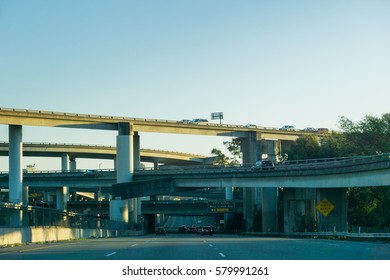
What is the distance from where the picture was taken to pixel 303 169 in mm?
77938

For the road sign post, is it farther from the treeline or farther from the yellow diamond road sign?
the yellow diamond road sign

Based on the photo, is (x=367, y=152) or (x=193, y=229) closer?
(x=367, y=152)

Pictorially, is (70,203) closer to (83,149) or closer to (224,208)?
(83,149)

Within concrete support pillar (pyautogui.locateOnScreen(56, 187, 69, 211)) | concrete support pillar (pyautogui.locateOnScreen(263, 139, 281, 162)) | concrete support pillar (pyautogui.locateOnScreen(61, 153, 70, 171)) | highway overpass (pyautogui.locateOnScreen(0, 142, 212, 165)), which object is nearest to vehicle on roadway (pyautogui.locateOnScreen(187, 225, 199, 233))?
concrete support pillar (pyautogui.locateOnScreen(263, 139, 281, 162))

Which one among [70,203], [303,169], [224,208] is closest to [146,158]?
[70,203]

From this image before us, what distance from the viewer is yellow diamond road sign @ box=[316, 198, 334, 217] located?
6869 cm

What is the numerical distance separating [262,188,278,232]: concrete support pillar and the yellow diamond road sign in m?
35.6

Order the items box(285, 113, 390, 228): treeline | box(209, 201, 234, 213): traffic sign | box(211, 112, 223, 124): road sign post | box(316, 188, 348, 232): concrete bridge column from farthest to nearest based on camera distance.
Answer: box(211, 112, 223, 124): road sign post, box(209, 201, 234, 213): traffic sign, box(285, 113, 390, 228): treeline, box(316, 188, 348, 232): concrete bridge column

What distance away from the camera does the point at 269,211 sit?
10569cm

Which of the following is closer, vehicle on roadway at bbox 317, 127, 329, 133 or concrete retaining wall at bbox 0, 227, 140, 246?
concrete retaining wall at bbox 0, 227, 140, 246

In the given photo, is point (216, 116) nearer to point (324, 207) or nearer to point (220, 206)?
point (220, 206)

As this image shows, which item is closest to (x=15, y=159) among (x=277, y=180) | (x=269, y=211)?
(x=269, y=211)

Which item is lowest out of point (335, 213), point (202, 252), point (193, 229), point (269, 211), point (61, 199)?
point (193, 229)

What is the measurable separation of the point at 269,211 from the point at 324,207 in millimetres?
36957
